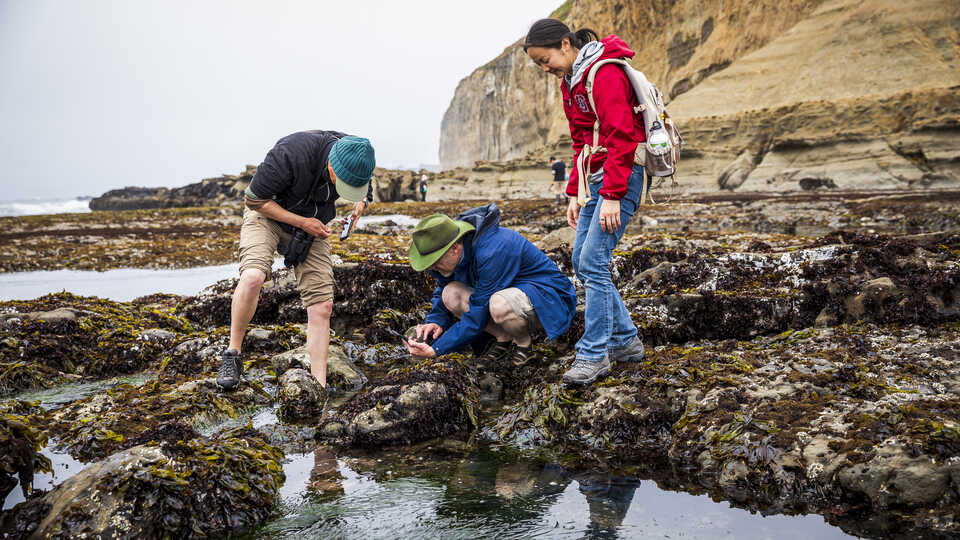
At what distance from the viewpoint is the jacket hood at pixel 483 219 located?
419cm

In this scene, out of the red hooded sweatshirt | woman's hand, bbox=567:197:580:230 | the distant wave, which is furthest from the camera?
the distant wave

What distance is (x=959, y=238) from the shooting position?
496cm

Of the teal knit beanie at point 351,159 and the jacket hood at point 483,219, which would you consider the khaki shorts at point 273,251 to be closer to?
the teal knit beanie at point 351,159

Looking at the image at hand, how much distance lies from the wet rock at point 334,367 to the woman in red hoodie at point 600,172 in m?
1.86

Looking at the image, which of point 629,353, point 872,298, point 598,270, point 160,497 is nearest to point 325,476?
point 160,497

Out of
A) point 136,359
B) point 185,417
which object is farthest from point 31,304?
point 185,417

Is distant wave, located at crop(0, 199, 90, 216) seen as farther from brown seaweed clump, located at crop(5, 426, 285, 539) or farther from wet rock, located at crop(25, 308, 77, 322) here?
brown seaweed clump, located at crop(5, 426, 285, 539)

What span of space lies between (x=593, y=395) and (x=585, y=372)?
167 millimetres

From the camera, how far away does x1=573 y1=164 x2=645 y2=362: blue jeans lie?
3578 mm

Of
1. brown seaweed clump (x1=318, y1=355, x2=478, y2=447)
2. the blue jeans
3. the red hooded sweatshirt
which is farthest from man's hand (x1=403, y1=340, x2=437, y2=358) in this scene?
the red hooded sweatshirt

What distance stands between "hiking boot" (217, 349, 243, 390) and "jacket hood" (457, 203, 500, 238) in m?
2.00

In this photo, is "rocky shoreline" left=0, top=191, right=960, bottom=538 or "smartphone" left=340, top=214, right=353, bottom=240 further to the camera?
"smartphone" left=340, top=214, right=353, bottom=240

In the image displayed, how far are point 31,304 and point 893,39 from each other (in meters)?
40.4

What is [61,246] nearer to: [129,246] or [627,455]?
[129,246]
